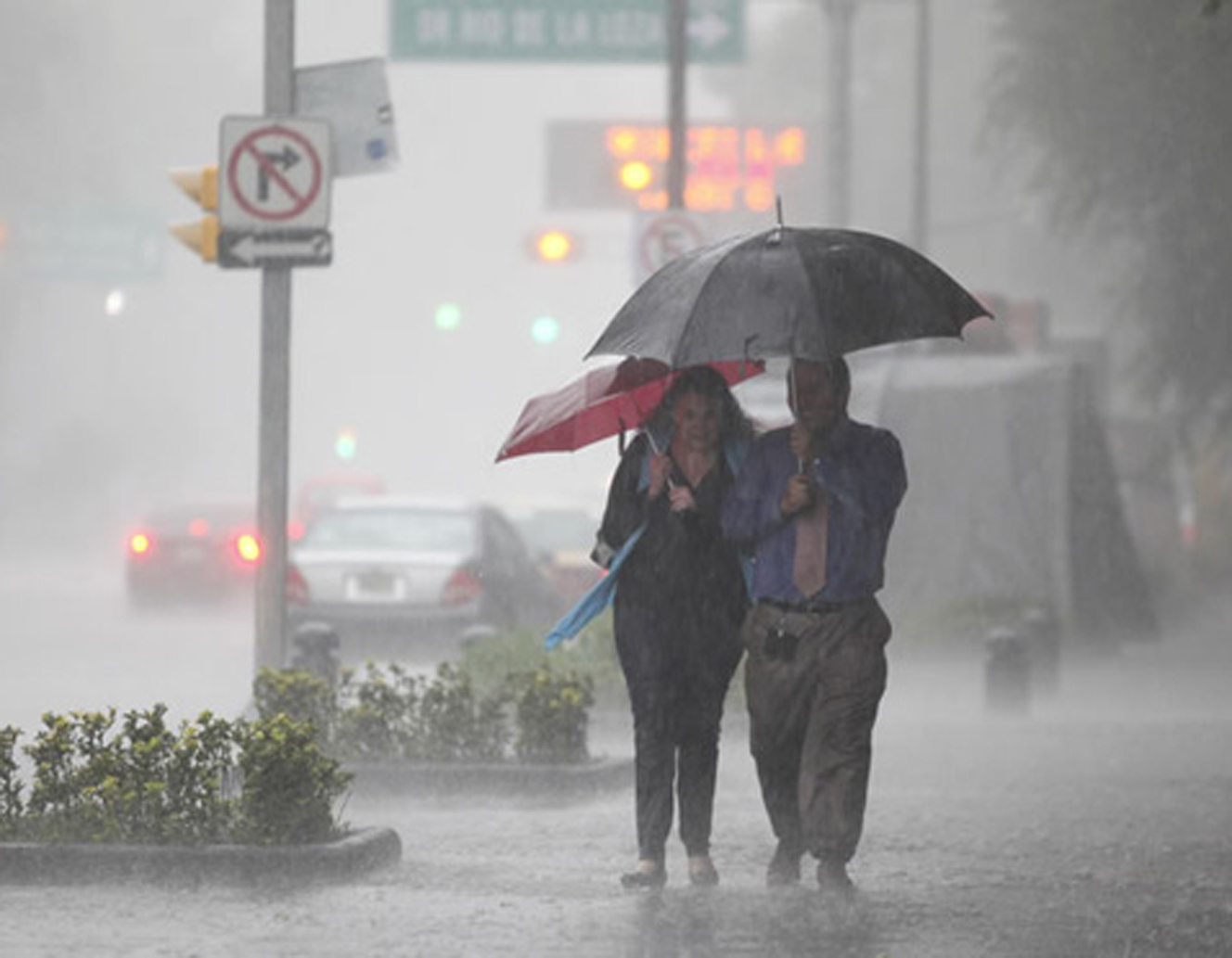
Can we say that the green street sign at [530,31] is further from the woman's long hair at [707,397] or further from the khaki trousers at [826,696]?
the khaki trousers at [826,696]

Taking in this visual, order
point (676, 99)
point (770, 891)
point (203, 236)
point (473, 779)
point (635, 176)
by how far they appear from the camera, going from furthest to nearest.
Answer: point (635, 176)
point (676, 99)
point (203, 236)
point (473, 779)
point (770, 891)

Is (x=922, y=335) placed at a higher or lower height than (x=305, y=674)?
higher

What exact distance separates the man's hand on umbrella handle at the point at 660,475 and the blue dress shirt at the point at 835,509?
14.5 inches

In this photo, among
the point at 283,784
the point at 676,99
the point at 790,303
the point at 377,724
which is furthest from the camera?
the point at 676,99

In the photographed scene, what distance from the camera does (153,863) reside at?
447 inches

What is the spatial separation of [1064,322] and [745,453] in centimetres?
5918

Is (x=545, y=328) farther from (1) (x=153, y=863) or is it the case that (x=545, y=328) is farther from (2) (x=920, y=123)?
(1) (x=153, y=863)

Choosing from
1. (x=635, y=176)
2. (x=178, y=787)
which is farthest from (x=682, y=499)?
(x=635, y=176)

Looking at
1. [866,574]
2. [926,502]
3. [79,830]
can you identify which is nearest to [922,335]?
[866,574]

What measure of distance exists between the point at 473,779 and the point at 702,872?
14.1ft

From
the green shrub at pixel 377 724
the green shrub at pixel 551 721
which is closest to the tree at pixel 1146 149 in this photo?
the green shrub at pixel 551 721

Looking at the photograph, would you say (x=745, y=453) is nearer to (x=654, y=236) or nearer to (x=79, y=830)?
(x=79, y=830)

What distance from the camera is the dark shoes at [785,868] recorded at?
11.0m

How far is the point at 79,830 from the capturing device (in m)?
11.6
